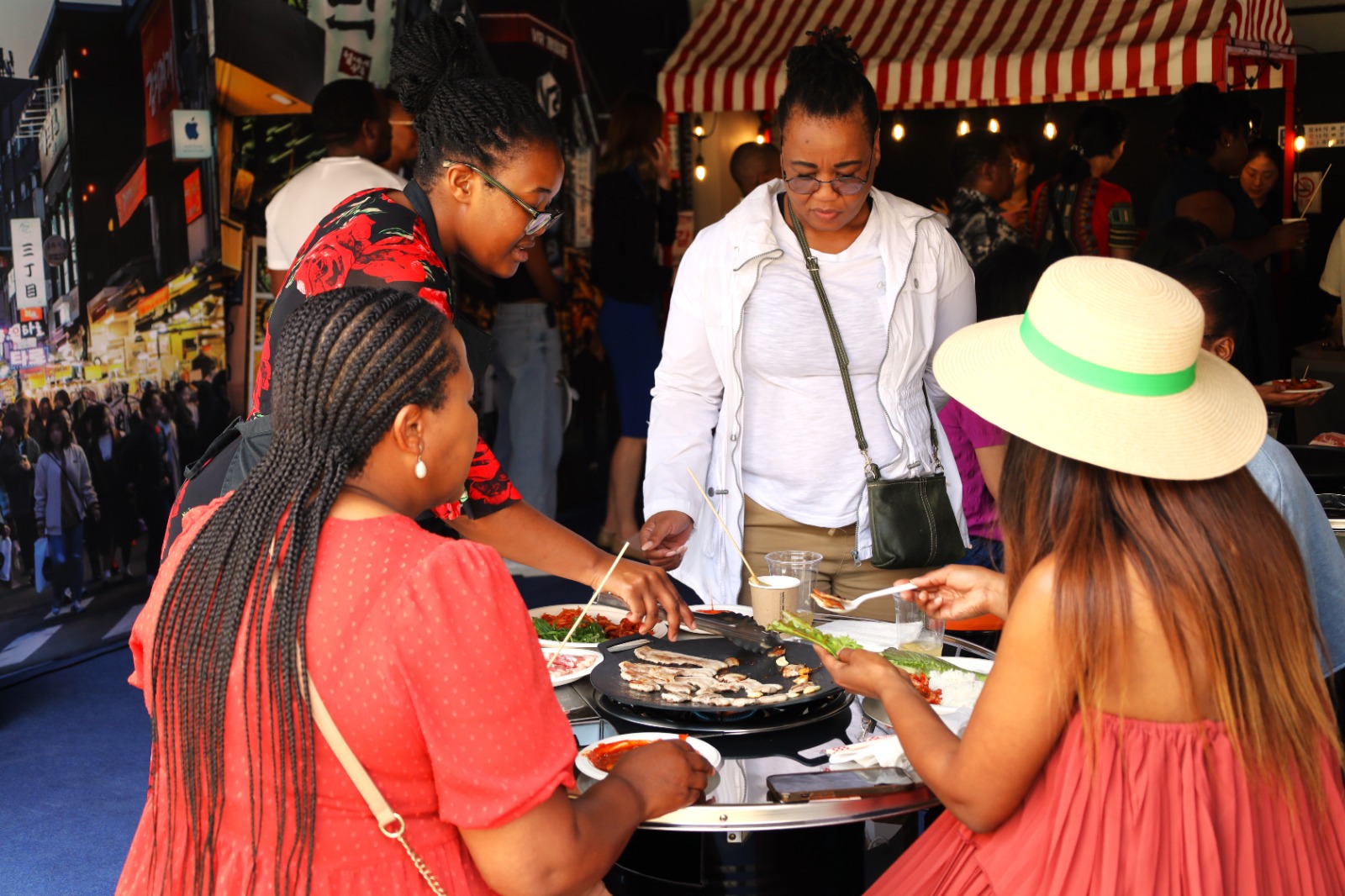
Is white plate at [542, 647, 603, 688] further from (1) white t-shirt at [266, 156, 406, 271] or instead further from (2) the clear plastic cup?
(1) white t-shirt at [266, 156, 406, 271]

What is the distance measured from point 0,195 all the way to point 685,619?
390cm

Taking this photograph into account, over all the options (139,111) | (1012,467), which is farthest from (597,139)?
(1012,467)

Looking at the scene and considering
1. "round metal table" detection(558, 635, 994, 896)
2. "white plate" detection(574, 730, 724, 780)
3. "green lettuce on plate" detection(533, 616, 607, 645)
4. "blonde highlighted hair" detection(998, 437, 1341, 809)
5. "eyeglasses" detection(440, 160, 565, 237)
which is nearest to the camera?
"blonde highlighted hair" detection(998, 437, 1341, 809)

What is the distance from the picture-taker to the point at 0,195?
15.8 ft

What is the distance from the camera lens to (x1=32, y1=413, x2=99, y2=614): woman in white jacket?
4961 millimetres

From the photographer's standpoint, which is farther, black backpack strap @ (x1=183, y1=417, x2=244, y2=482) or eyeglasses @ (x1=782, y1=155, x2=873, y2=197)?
eyeglasses @ (x1=782, y1=155, x2=873, y2=197)

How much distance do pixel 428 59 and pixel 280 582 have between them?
1.60 m

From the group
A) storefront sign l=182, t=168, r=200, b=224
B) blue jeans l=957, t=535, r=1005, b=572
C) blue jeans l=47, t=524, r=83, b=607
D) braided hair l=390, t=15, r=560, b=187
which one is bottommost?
blue jeans l=47, t=524, r=83, b=607

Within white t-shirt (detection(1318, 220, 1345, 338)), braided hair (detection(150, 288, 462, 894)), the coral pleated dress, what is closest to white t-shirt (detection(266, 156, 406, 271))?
braided hair (detection(150, 288, 462, 894))

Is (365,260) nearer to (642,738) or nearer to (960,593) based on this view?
(642,738)

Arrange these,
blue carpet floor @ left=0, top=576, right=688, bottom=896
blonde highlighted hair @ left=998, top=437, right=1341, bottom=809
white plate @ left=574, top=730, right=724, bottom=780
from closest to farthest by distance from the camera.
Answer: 1. blonde highlighted hair @ left=998, top=437, right=1341, bottom=809
2. white plate @ left=574, top=730, right=724, bottom=780
3. blue carpet floor @ left=0, top=576, right=688, bottom=896

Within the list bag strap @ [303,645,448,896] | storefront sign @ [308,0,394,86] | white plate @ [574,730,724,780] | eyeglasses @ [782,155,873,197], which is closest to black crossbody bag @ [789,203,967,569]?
eyeglasses @ [782,155,873,197]

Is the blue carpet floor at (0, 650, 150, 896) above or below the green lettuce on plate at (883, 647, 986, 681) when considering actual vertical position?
below

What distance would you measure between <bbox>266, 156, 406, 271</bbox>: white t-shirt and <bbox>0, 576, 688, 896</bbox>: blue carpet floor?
1.85 meters
